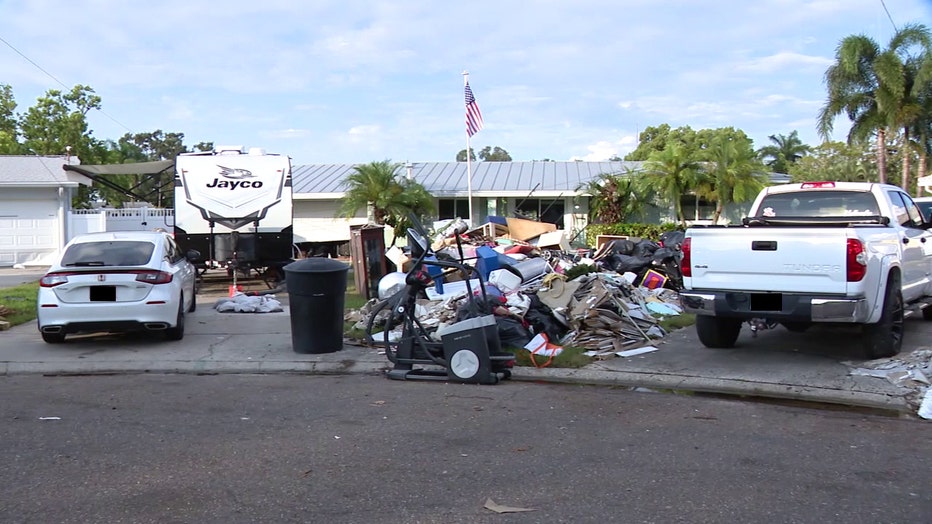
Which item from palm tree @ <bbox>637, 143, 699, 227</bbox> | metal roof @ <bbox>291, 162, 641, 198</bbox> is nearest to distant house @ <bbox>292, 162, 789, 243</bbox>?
metal roof @ <bbox>291, 162, 641, 198</bbox>

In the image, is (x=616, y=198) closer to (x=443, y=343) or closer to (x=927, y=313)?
(x=927, y=313)

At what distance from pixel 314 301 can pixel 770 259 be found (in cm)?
520

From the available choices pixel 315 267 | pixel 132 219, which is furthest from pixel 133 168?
pixel 315 267

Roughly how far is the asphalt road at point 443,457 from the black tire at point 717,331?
80.3 inches

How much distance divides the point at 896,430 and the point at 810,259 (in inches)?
85.9

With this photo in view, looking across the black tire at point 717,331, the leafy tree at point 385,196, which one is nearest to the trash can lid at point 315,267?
the black tire at point 717,331

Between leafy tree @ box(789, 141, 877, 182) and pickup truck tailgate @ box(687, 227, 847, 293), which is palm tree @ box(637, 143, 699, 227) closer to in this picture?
pickup truck tailgate @ box(687, 227, 847, 293)

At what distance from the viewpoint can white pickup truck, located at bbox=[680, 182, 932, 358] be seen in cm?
→ 800

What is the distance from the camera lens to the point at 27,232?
2625 centimetres

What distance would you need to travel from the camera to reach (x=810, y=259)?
808 cm

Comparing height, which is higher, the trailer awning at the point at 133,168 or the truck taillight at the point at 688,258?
the trailer awning at the point at 133,168

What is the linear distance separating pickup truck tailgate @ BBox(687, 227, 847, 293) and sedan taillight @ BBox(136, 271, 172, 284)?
644cm

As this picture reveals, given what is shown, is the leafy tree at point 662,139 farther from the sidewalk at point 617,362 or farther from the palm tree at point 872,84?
the sidewalk at point 617,362

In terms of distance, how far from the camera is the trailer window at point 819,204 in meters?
9.68
